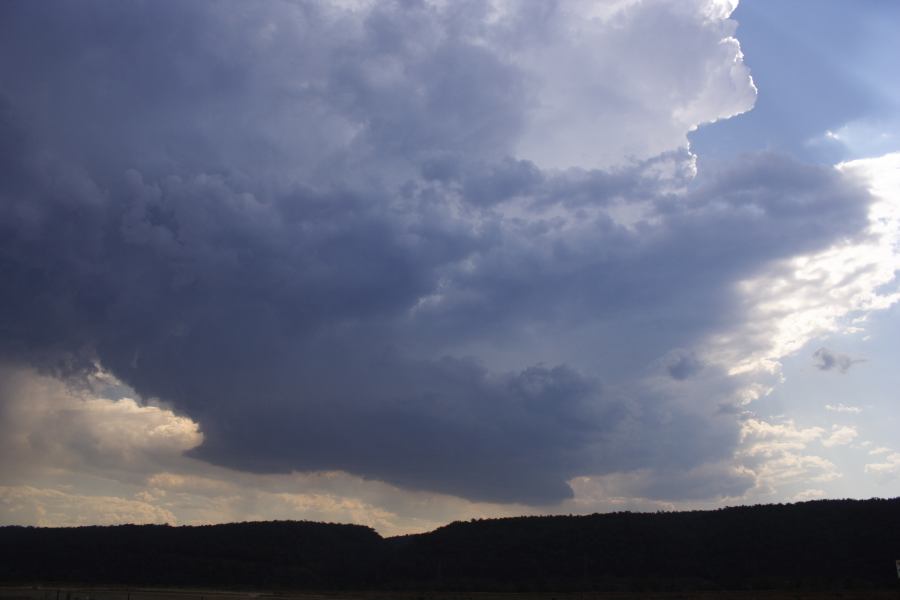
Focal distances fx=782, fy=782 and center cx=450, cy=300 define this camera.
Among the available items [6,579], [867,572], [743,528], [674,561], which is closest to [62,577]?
[6,579]

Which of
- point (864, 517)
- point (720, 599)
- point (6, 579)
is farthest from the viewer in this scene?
point (6, 579)

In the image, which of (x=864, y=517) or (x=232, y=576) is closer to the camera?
(x=864, y=517)

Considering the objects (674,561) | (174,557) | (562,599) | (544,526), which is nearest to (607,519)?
(544,526)

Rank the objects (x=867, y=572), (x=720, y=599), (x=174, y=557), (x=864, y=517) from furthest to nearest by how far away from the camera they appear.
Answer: (x=174, y=557) < (x=864, y=517) < (x=867, y=572) < (x=720, y=599)

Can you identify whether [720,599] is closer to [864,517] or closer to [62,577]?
[864,517]

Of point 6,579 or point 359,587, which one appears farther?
point 6,579

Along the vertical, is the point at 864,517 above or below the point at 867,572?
above

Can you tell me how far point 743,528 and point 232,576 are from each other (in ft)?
357

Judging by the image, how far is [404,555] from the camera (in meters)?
173

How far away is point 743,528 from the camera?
5620 inches

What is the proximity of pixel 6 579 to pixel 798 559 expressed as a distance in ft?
505

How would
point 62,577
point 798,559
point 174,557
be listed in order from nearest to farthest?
point 798,559 → point 62,577 → point 174,557

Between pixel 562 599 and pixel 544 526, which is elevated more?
pixel 544 526

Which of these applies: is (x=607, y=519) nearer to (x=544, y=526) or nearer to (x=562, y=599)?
(x=544, y=526)
